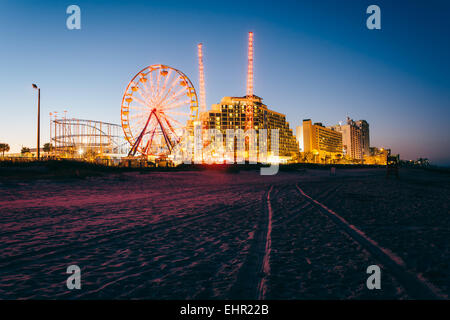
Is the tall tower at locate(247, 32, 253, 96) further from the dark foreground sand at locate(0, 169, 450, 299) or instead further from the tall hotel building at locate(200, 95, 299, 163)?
the dark foreground sand at locate(0, 169, 450, 299)

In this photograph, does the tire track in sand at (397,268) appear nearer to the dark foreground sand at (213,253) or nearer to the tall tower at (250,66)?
the dark foreground sand at (213,253)

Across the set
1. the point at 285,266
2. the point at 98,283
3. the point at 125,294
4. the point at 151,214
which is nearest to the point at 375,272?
the point at 285,266

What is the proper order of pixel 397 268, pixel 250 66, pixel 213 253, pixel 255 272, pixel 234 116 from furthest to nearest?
pixel 234 116 → pixel 250 66 → pixel 213 253 → pixel 397 268 → pixel 255 272

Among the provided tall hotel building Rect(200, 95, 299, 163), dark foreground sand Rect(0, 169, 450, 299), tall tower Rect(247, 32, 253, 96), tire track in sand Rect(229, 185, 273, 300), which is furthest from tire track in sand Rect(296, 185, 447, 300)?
tall hotel building Rect(200, 95, 299, 163)

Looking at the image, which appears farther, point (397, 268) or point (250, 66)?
point (250, 66)

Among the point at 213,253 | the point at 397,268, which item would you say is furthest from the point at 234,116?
the point at 397,268

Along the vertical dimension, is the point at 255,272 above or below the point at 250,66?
below

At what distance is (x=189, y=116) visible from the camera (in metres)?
43.8

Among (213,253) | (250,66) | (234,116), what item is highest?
(250,66)

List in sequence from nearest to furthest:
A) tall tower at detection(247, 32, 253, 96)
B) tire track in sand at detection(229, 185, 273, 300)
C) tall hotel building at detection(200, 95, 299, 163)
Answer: tire track in sand at detection(229, 185, 273, 300) < tall tower at detection(247, 32, 253, 96) < tall hotel building at detection(200, 95, 299, 163)

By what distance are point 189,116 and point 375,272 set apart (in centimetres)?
4211

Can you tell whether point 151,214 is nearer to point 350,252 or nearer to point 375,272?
point 350,252

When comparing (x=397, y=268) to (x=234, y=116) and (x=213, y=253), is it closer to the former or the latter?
(x=213, y=253)
